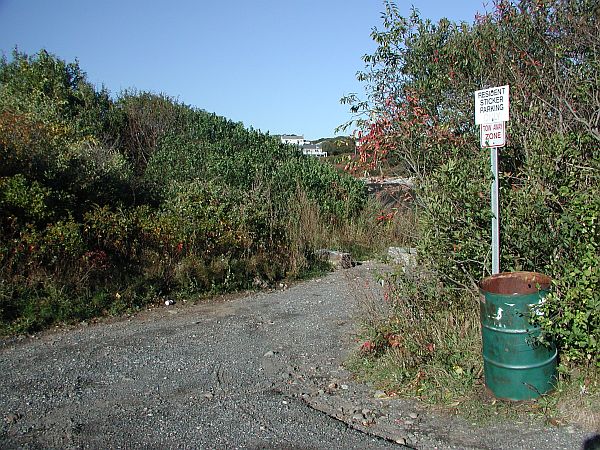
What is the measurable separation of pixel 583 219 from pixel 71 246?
646 centimetres

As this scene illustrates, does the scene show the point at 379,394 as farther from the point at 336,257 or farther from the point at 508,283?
the point at 336,257

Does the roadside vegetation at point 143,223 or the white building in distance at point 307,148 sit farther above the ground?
the white building in distance at point 307,148

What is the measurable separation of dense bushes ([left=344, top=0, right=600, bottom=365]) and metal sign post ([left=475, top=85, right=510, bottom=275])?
0.56ft

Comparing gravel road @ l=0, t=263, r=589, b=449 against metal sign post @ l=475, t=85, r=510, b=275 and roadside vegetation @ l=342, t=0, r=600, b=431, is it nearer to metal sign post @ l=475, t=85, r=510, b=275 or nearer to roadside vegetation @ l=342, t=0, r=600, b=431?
roadside vegetation @ l=342, t=0, r=600, b=431

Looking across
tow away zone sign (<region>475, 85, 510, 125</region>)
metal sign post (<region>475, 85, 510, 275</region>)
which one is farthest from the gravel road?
tow away zone sign (<region>475, 85, 510, 125</region>)

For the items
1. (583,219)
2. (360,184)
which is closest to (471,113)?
(583,219)

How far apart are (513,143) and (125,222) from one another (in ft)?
18.7

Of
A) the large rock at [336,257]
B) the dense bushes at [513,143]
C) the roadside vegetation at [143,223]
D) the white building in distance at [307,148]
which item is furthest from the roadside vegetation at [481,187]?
the white building in distance at [307,148]

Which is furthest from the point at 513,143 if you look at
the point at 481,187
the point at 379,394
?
the point at 379,394

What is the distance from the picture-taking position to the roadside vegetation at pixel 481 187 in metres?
4.79

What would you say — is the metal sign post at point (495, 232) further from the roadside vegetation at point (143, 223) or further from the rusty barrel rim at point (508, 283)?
the roadside vegetation at point (143, 223)

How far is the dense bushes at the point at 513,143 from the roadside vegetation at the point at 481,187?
0.02 meters

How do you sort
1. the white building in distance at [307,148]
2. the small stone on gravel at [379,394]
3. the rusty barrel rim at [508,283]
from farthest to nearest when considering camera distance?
the white building in distance at [307,148] < the small stone on gravel at [379,394] < the rusty barrel rim at [508,283]

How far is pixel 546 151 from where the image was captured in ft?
18.3
